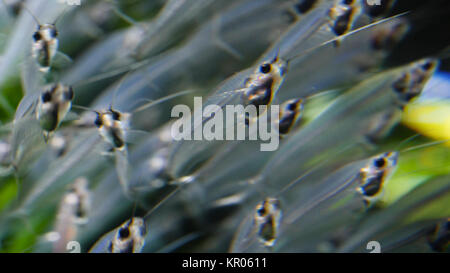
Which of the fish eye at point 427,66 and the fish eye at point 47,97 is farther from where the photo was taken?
the fish eye at point 427,66

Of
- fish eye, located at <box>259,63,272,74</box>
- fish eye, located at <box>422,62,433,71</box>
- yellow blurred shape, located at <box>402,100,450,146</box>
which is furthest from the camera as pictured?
yellow blurred shape, located at <box>402,100,450,146</box>

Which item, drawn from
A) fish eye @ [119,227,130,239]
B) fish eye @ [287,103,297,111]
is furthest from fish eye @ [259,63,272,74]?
fish eye @ [119,227,130,239]

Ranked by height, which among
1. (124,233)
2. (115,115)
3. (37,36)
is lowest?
(124,233)

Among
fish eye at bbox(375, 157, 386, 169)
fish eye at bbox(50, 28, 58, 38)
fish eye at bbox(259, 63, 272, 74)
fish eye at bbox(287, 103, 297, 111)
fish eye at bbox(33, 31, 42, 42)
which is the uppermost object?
fish eye at bbox(50, 28, 58, 38)

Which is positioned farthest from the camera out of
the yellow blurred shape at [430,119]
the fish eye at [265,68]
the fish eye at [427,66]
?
the yellow blurred shape at [430,119]

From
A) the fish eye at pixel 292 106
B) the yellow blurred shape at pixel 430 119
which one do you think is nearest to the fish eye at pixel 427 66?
the yellow blurred shape at pixel 430 119

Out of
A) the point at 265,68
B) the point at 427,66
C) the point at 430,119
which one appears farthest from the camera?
the point at 430,119

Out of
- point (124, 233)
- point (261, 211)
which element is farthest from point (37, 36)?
point (261, 211)

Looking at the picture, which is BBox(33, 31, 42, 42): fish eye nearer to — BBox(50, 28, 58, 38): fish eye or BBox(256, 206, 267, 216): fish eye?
BBox(50, 28, 58, 38): fish eye

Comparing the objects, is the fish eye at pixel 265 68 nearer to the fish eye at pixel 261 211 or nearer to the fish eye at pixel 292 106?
the fish eye at pixel 292 106

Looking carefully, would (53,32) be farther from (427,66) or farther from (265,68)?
(427,66)
